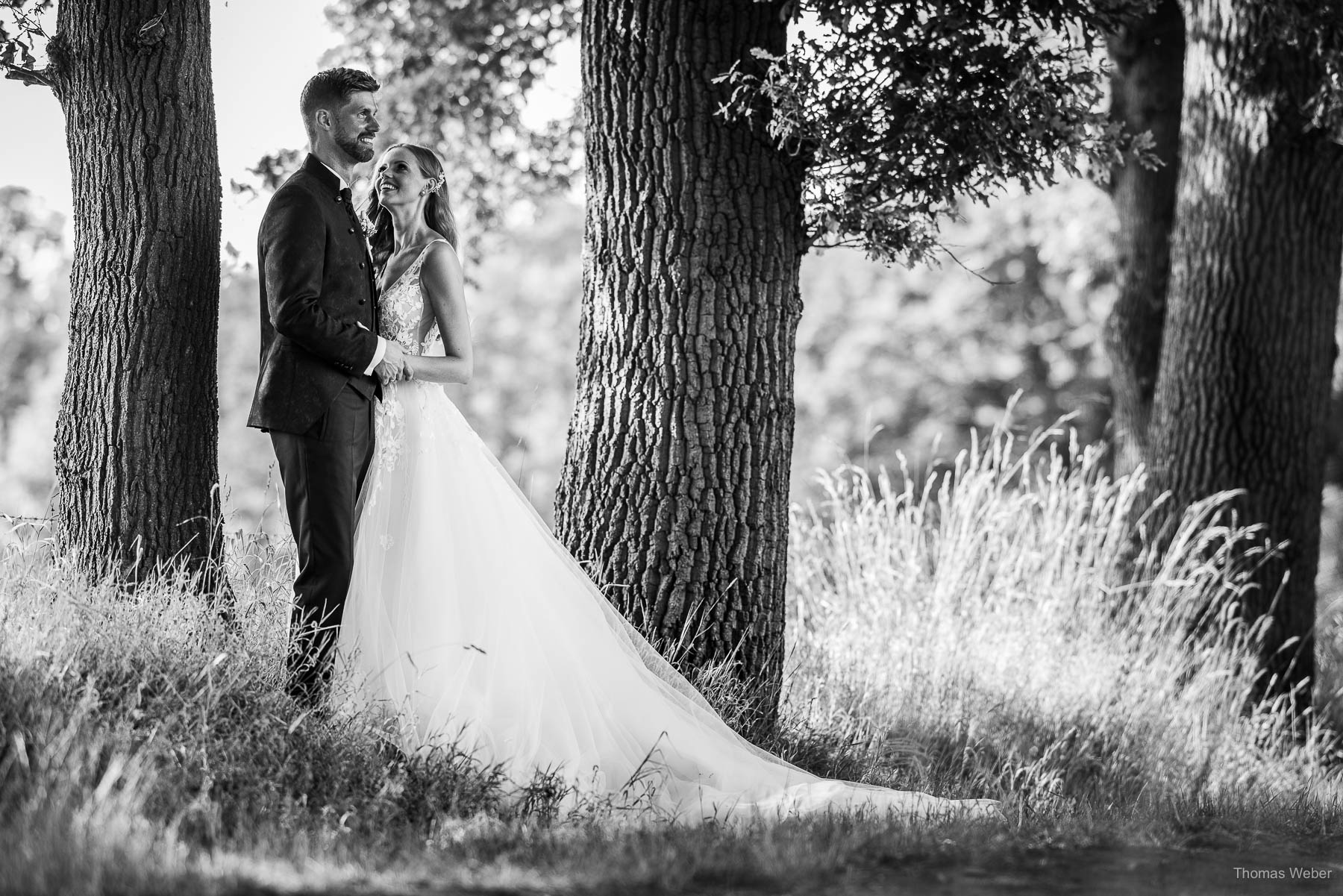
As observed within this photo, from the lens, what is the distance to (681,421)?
5.53 m

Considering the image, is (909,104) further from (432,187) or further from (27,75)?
(27,75)

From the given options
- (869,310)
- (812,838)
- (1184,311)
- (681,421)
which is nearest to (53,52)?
(681,421)

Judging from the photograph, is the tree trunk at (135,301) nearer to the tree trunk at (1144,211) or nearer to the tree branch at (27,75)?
the tree branch at (27,75)

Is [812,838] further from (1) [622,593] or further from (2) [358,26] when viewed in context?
(2) [358,26]

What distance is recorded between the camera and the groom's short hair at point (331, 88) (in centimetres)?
456

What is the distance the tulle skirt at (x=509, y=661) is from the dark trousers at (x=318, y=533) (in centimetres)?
12

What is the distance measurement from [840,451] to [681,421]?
1815 millimetres

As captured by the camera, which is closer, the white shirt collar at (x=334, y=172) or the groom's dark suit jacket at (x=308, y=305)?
the groom's dark suit jacket at (x=308, y=305)

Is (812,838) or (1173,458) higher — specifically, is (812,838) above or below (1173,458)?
below

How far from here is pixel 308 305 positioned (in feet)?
14.2

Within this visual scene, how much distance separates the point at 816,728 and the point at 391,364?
8.31ft

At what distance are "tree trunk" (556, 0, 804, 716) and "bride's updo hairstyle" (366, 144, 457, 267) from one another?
87 cm

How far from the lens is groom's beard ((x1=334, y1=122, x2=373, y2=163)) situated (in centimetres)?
461

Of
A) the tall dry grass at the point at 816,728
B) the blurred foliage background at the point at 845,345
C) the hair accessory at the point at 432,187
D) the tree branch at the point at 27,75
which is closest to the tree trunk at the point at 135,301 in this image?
the tree branch at the point at 27,75
